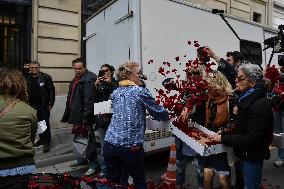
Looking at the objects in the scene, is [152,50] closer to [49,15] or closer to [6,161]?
[6,161]

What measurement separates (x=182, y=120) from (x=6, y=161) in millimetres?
2148

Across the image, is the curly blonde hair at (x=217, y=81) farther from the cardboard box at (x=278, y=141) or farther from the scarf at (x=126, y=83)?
the scarf at (x=126, y=83)

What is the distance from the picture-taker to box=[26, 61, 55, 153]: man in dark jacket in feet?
27.1

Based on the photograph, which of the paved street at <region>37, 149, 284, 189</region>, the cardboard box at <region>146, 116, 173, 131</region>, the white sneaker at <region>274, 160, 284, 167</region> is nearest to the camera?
the cardboard box at <region>146, 116, 173, 131</region>

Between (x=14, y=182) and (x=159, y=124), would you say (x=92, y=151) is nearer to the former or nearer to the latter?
(x=159, y=124)

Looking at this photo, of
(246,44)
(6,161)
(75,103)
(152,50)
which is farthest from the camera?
(246,44)

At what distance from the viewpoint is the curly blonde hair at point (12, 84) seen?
3.33 m

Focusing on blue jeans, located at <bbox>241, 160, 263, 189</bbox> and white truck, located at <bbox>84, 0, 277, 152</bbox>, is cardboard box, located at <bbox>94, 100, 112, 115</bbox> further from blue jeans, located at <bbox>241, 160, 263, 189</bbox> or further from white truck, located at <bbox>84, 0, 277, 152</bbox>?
blue jeans, located at <bbox>241, 160, 263, 189</bbox>

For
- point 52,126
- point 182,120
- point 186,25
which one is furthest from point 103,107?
point 52,126

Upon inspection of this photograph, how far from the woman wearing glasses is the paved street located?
7.04ft

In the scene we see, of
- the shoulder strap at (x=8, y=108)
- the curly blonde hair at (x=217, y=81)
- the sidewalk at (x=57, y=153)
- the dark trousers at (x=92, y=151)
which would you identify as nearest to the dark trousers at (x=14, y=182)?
the shoulder strap at (x=8, y=108)

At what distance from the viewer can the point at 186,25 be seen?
23.6ft

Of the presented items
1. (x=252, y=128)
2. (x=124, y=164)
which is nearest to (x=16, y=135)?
(x=124, y=164)

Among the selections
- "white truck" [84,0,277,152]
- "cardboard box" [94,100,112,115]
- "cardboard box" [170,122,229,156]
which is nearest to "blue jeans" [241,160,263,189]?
"cardboard box" [170,122,229,156]
